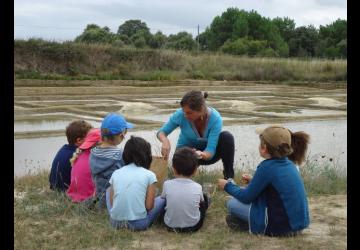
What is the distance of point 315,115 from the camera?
39.2 ft

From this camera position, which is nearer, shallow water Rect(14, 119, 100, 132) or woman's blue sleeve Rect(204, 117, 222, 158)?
woman's blue sleeve Rect(204, 117, 222, 158)

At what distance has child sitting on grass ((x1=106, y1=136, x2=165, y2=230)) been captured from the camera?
3.52 meters

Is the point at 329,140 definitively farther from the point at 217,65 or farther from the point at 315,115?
the point at 217,65

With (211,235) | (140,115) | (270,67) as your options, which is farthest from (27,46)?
(211,235)

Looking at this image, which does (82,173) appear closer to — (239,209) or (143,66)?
(239,209)

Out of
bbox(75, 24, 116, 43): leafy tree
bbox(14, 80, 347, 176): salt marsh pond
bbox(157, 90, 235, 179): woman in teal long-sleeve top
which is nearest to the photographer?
bbox(157, 90, 235, 179): woman in teal long-sleeve top

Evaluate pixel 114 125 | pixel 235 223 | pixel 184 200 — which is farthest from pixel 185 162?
pixel 114 125

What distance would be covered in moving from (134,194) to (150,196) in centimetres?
10

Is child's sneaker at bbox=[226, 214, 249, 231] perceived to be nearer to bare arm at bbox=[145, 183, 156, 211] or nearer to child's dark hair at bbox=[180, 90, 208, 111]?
bare arm at bbox=[145, 183, 156, 211]

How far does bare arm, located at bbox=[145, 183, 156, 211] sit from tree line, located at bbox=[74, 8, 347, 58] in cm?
3891

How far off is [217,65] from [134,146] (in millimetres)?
26474

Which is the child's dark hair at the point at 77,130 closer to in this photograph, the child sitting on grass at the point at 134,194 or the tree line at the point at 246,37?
the child sitting on grass at the point at 134,194

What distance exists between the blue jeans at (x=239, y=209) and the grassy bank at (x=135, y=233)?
0.33 ft

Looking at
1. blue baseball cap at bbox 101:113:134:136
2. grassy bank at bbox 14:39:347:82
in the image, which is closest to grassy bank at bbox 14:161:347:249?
blue baseball cap at bbox 101:113:134:136
